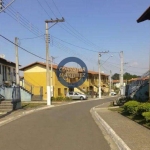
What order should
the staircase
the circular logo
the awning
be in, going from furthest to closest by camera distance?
the circular logo < the staircase < the awning

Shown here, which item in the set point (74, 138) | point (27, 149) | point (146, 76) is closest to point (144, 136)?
point (74, 138)

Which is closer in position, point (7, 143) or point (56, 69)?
point (7, 143)

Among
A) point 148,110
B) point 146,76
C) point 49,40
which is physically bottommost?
point 148,110

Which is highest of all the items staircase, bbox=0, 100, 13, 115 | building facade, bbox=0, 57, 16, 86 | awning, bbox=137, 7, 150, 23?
awning, bbox=137, 7, 150, 23

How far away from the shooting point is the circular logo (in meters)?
56.1

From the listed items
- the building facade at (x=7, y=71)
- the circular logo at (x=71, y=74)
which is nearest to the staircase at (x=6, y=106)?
the building facade at (x=7, y=71)

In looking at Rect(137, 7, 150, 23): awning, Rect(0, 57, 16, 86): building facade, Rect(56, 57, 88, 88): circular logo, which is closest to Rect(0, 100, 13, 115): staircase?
Rect(0, 57, 16, 86): building facade

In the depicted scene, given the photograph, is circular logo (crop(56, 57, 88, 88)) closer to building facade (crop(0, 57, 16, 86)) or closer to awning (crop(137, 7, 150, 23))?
building facade (crop(0, 57, 16, 86))

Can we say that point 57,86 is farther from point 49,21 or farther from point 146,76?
point 146,76

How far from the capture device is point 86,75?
68688 mm

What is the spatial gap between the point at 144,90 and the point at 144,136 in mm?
14498

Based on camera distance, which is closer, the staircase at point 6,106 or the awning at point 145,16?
the awning at point 145,16

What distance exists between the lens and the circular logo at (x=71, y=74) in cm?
5610

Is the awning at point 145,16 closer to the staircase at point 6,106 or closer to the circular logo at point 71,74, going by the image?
the staircase at point 6,106
